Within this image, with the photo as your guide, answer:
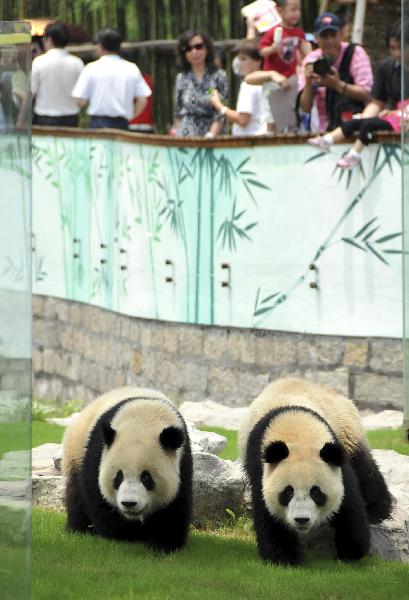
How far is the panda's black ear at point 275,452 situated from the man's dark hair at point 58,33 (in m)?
9.92

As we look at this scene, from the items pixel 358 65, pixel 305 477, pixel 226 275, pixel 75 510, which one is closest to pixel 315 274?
pixel 226 275

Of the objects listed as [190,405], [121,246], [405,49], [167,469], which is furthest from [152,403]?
[121,246]

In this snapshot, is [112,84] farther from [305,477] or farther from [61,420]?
[305,477]

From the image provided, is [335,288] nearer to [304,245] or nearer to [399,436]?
[304,245]

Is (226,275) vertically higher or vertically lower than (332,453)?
lower

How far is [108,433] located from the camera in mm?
7773

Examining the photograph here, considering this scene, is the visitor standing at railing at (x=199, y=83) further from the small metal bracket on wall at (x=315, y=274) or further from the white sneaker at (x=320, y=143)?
the small metal bracket on wall at (x=315, y=274)

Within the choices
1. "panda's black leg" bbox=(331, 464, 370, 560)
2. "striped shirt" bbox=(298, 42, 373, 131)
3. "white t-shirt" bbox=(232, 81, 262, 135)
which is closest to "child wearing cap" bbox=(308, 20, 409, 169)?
"striped shirt" bbox=(298, 42, 373, 131)

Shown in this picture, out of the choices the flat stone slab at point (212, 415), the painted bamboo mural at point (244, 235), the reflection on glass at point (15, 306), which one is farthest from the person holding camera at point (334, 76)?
the reflection on glass at point (15, 306)

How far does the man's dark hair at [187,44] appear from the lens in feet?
47.9

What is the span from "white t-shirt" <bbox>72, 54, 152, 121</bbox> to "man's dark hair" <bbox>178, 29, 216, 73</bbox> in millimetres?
995

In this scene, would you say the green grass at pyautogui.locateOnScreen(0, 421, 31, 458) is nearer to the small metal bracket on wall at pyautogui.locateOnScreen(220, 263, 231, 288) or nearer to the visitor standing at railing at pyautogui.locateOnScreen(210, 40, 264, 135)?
the visitor standing at railing at pyautogui.locateOnScreen(210, 40, 264, 135)

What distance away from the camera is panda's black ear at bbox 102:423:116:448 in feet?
25.4

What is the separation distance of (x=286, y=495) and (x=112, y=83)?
354 inches
